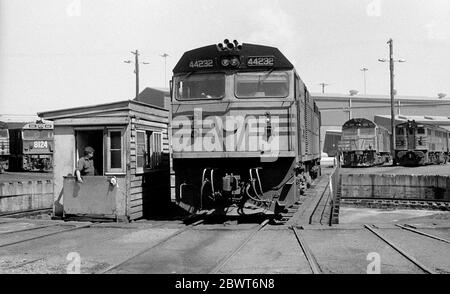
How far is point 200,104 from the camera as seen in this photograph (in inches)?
411

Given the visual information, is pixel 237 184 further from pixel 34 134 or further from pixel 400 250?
pixel 34 134

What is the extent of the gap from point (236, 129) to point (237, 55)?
1.67 m

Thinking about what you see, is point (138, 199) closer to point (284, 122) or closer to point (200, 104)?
point (200, 104)

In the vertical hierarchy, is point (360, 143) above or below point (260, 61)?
below

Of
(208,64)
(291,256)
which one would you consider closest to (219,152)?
(208,64)

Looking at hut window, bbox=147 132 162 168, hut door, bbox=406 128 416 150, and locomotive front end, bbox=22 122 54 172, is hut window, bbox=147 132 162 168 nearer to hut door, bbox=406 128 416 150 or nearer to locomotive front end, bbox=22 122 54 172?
locomotive front end, bbox=22 122 54 172

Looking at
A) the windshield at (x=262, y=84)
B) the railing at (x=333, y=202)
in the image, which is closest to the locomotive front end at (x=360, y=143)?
the railing at (x=333, y=202)

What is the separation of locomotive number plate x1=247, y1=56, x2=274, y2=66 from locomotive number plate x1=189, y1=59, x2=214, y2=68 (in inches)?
34.0

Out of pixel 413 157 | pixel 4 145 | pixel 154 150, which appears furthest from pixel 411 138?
pixel 4 145

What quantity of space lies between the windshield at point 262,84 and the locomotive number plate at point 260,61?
0.67 feet

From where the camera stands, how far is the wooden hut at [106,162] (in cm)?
1105

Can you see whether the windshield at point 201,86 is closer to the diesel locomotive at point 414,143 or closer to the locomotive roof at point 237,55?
the locomotive roof at point 237,55

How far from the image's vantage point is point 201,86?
10.5m
